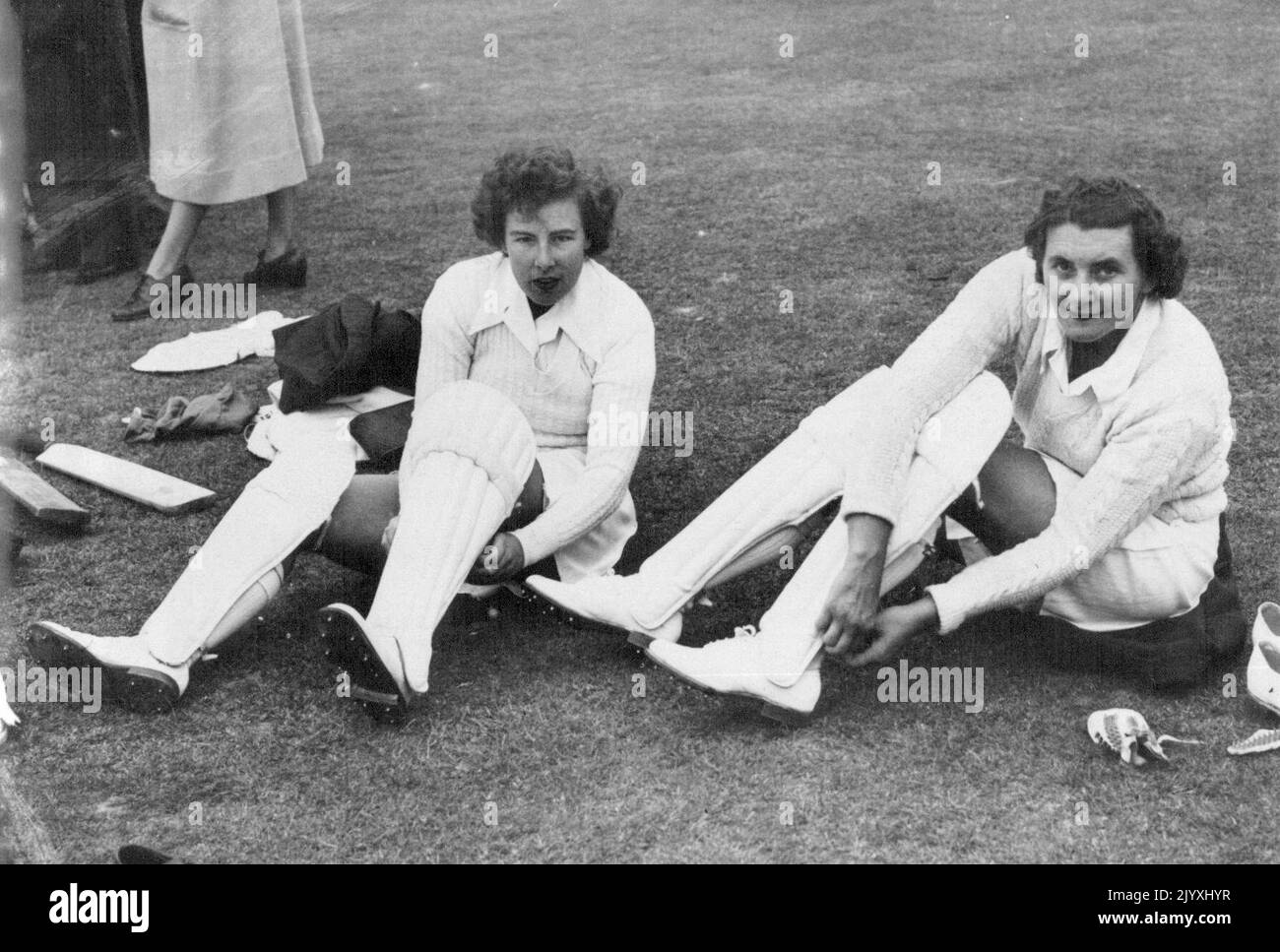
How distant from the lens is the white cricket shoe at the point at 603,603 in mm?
2975

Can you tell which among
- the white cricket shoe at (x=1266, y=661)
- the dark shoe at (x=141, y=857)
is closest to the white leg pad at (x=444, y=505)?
the dark shoe at (x=141, y=857)

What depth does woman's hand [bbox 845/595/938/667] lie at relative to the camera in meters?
2.78

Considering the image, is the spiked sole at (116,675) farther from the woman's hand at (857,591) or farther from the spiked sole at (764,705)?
the woman's hand at (857,591)

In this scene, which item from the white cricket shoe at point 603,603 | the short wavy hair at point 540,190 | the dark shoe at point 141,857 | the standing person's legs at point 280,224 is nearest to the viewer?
the dark shoe at point 141,857

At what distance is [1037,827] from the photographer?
8.42 ft

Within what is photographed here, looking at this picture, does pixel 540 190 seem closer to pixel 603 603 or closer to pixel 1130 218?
pixel 603 603

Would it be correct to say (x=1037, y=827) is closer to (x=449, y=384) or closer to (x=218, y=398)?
(x=449, y=384)

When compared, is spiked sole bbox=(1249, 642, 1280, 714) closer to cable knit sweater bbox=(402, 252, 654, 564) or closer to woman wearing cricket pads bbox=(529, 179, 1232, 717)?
woman wearing cricket pads bbox=(529, 179, 1232, 717)

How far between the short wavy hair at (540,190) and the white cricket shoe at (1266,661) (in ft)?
5.40

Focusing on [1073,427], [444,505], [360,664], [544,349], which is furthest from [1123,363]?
[360,664]

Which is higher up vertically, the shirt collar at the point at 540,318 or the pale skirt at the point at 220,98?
the pale skirt at the point at 220,98

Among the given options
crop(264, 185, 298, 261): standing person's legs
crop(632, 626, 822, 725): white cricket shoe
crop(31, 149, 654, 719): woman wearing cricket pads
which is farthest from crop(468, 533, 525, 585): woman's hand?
crop(264, 185, 298, 261): standing person's legs
